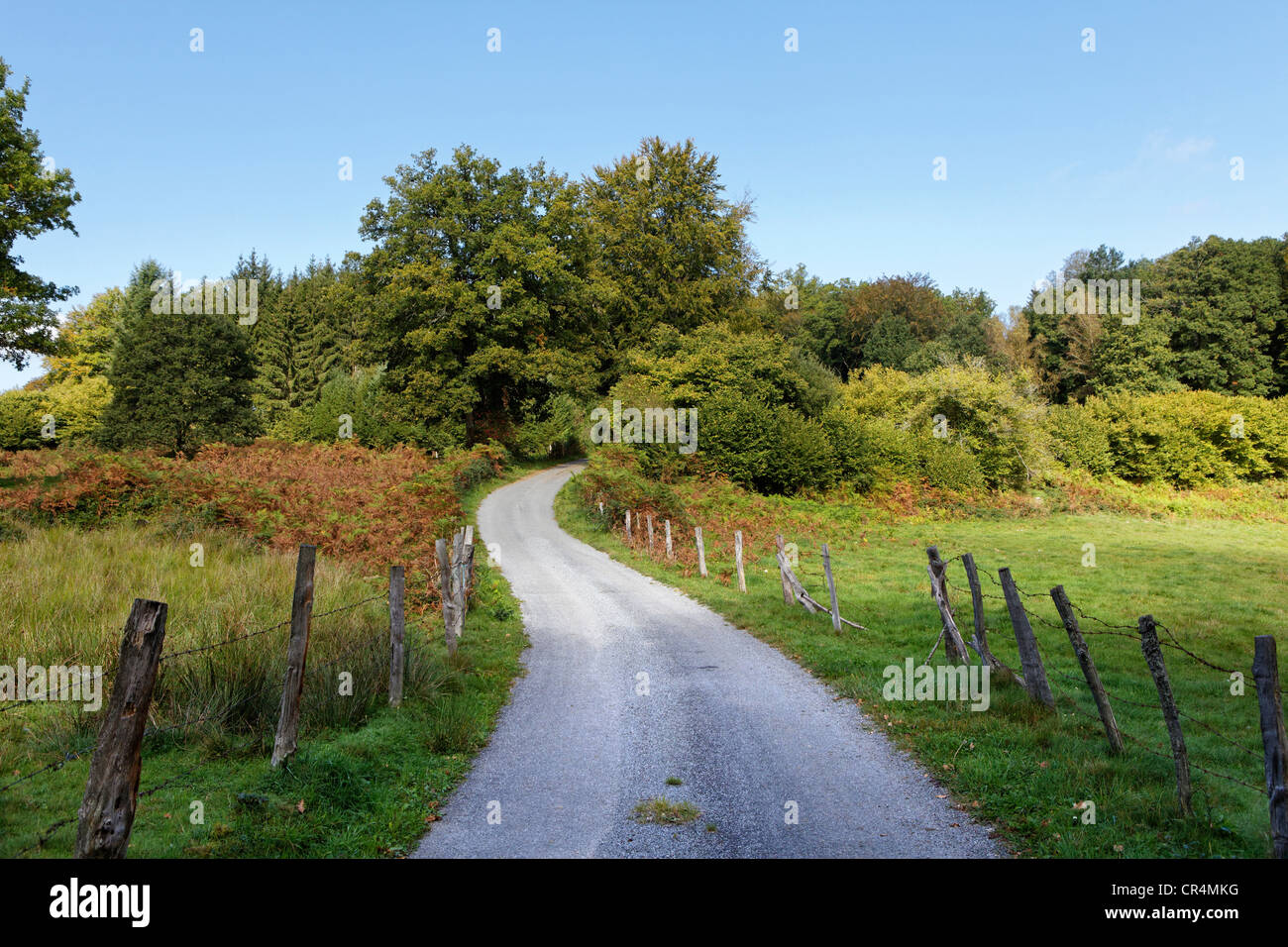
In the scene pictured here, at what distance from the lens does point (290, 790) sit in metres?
5.73

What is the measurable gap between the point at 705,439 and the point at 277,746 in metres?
26.3

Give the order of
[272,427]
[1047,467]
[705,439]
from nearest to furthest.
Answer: [705,439]
[1047,467]
[272,427]

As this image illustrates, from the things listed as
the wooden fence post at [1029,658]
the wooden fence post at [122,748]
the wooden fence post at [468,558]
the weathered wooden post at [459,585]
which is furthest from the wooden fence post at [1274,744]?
the wooden fence post at [468,558]

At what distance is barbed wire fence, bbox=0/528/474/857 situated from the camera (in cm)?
394

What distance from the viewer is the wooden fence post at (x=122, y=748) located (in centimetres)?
389

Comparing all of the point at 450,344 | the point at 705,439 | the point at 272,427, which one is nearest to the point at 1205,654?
the point at 705,439

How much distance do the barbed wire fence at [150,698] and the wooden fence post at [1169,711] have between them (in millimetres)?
6774

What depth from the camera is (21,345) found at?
26391 millimetres

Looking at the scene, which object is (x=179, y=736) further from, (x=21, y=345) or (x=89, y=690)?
(x=21, y=345)

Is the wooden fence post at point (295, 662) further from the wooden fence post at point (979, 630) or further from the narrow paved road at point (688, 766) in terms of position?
the wooden fence post at point (979, 630)

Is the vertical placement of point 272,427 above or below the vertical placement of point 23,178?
below

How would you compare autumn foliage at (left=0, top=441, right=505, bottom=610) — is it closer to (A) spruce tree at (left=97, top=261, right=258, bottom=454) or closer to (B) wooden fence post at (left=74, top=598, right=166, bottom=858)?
(B) wooden fence post at (left=74, top=598, right=166, bottom=858)

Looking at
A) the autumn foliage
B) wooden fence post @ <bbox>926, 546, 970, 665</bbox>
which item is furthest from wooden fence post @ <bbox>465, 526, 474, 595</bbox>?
wooden fence post @ <bbox>926, 546, 970, 665</bbox>
